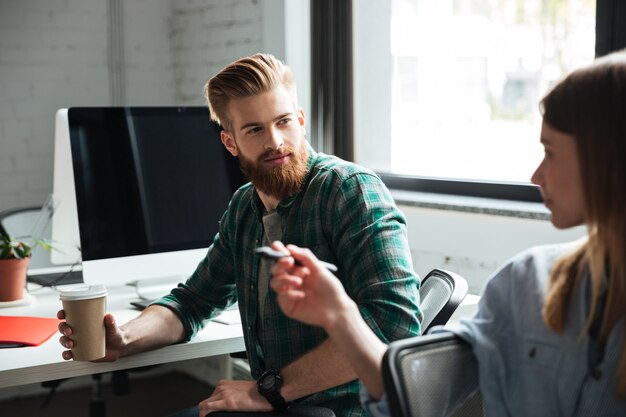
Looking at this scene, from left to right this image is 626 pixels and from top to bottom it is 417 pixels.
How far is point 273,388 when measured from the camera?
1589mm

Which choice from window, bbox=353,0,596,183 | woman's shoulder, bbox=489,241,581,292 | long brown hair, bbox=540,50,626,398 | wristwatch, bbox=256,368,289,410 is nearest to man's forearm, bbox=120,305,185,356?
wristwatch, bbox=256,368,289,410

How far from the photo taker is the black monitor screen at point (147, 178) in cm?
214

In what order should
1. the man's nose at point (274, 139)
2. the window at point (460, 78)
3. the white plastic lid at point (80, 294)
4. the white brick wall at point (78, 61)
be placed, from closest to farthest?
1. the white plastic lid at point (80, 294)
2. the man's nose at point (274, 139)
3. the window at point (460, 78)
4. the white brick wall at point (78, 61)

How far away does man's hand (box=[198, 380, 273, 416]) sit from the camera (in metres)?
1.59

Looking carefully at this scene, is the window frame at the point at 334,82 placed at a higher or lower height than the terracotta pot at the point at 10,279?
higher

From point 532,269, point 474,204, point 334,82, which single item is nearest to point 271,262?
point 532,269

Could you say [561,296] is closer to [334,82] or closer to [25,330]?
[25,330]

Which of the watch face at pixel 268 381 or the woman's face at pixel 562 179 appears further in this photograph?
the watch face at pixel 268 381

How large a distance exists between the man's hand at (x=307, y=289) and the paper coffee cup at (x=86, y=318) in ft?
1.68

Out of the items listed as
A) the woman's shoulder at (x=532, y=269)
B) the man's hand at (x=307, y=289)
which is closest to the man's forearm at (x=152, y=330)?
the man's hand at (x=307, y=289)

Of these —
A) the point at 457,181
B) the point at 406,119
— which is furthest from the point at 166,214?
the point at 406,119

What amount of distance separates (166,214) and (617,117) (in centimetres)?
142

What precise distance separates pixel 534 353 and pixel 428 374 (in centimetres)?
16

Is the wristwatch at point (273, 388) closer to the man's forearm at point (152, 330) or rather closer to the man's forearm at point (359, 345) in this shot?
the man's forearm at point (152, 330)
